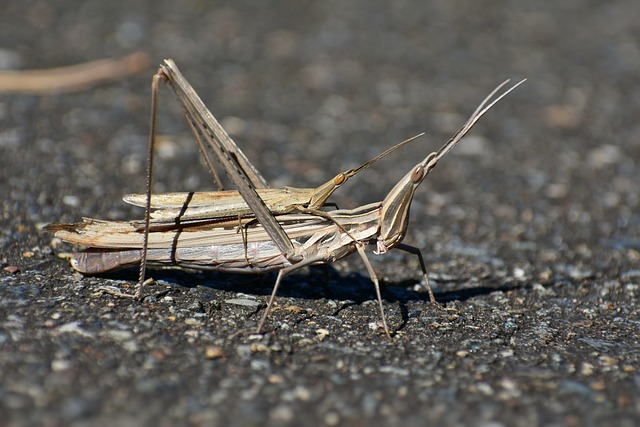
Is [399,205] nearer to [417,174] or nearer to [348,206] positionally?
[417,174]

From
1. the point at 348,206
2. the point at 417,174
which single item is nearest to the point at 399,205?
the point at 417,174

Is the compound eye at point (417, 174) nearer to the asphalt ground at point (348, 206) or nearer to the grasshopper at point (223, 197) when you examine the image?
the grasshopper at point (223, 197)

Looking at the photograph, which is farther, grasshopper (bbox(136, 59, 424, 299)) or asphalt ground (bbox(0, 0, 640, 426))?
grasshopper (bbox(136, 59, 424, 299))

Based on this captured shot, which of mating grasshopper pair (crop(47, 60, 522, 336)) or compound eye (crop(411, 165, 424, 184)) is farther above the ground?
compound eye (crop(411, 165, 424, 184))

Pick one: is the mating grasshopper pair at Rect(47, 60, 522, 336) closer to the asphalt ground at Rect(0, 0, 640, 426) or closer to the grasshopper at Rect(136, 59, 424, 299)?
the grasshopper at Rect(136, 59, 424, 299)

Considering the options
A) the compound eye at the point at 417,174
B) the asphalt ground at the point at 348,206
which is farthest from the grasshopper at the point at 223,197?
the asphalt ground at the point at 348,206

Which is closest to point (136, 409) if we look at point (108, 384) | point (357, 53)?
point (108, 384)

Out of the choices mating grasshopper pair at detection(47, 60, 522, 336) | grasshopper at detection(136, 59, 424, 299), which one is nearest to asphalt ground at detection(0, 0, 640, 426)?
mating grasshopper pair at detection(47, 60, 522, 336)
